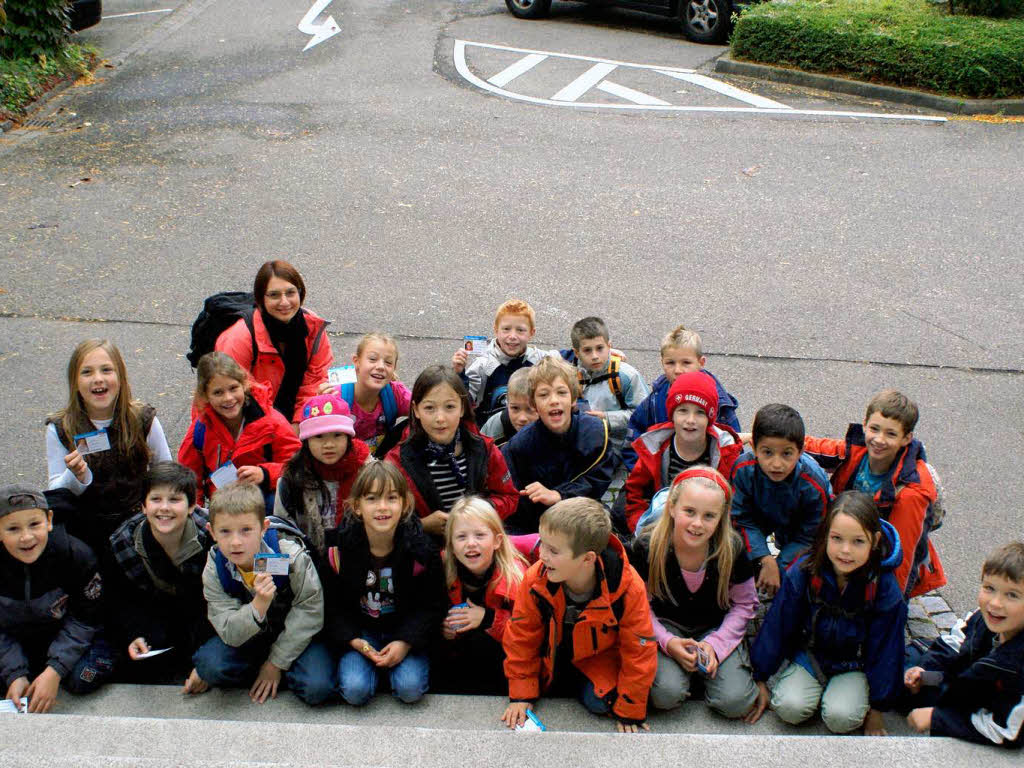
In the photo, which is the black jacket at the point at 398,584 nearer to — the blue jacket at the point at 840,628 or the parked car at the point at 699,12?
the blue jacket at the point at 840,628

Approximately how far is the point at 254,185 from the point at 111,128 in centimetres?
279

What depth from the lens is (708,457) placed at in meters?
5.16

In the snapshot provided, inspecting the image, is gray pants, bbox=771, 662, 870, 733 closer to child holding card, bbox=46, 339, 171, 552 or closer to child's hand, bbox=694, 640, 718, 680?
child's hand, bbox=694, 640, 718, 680

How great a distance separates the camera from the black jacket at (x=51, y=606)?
4.33 metres

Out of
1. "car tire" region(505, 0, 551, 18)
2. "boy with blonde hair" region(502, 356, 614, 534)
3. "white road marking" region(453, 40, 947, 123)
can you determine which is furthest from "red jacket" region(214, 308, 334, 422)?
"car tire" region(505, 0, 551, 18)

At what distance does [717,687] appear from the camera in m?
4.30

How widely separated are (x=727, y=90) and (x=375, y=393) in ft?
31.7

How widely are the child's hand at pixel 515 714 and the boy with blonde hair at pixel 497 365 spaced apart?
2082 mm

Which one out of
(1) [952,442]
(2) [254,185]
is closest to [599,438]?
(1) [952,442]

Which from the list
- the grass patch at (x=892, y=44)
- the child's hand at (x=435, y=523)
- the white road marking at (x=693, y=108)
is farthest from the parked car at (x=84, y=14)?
the child's hand at (x=435, y=523)

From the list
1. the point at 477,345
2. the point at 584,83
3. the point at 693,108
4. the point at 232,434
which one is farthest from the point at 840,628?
the point at 584,83

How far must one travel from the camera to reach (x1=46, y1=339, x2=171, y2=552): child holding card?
497cm

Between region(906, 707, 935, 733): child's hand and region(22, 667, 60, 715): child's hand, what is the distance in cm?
358

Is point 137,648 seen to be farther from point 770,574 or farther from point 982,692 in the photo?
point 982,692
